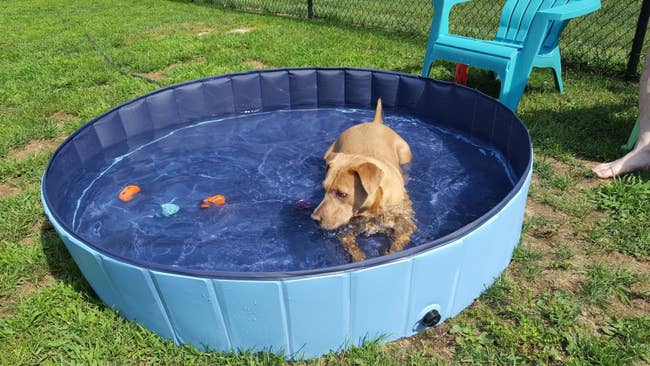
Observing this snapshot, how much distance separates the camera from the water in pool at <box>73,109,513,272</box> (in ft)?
13.0

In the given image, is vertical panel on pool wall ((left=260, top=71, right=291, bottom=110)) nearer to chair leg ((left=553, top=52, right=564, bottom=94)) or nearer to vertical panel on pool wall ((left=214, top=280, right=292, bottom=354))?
chair leg ((left=553, top=52, right=564, bottom=94))

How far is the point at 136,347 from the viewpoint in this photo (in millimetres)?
2908

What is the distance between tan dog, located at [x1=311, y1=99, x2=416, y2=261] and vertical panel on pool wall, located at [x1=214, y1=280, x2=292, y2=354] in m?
1.14

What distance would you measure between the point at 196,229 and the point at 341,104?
10.5ft

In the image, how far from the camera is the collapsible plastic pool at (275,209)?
2596 mm

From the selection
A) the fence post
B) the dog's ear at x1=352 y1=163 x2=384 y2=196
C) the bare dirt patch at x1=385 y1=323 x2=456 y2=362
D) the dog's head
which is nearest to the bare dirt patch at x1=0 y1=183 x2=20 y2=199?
the dog's head

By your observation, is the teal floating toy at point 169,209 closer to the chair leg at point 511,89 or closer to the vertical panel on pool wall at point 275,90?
the vertical panel on pool wall at point 275,90

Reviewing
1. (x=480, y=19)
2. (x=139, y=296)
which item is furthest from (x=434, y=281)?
(x=480, y=19)

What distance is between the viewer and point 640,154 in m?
4.30

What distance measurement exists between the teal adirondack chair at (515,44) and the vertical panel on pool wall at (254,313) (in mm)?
4240

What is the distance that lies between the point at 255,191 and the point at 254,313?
92.7 inches

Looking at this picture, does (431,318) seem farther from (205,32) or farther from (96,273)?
(205,32)

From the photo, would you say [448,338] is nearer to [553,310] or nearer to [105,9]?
[553,310]

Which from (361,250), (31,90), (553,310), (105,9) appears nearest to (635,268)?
(553,310)
